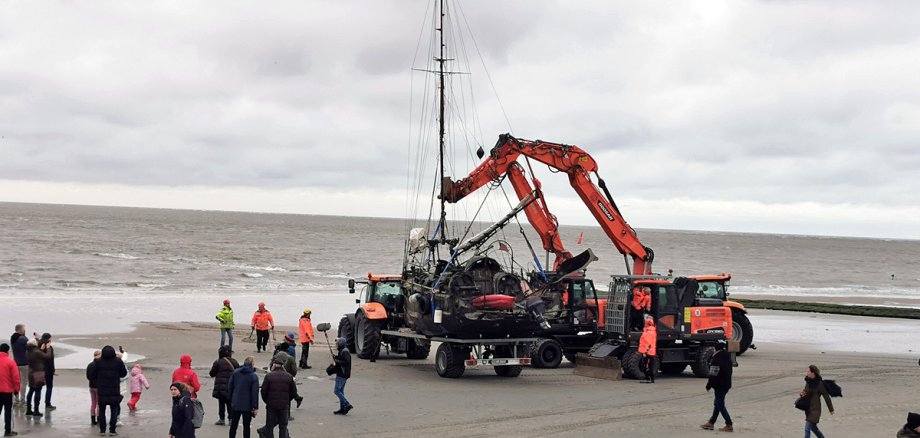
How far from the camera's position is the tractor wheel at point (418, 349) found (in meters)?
22.6

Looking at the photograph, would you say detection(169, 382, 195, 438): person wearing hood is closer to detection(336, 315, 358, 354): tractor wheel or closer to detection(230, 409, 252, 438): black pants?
detection(230, 409, 252, 438): black pants

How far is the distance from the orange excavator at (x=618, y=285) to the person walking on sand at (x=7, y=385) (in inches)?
457

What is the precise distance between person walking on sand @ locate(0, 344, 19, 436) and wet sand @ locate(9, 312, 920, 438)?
0.31 metres

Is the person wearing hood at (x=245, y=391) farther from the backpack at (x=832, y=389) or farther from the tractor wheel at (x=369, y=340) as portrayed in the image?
the tractor wheel at (x=369, y=340)

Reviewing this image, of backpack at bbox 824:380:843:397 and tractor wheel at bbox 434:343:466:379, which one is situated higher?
backpack at bbox 824:380:843:397

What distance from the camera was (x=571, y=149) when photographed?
80.6 feet

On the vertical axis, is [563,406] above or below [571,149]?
below

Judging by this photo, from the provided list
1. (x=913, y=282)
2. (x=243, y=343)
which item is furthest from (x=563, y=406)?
(x=913, y=282)

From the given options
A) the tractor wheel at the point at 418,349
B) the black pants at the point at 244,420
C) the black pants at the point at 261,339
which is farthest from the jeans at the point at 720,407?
the black pants at the point at 261,339

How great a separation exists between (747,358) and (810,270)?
7692 cm

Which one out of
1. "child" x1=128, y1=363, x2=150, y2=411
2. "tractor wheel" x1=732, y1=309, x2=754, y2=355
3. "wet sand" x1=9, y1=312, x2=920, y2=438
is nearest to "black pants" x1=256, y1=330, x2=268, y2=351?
"wet sand" x1=9, y1=312, x2=920, y2=438

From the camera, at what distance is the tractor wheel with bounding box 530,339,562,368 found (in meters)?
21.8

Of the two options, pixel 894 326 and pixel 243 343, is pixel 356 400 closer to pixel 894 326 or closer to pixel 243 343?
pixel 243 343

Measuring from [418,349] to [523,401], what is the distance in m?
6.43
